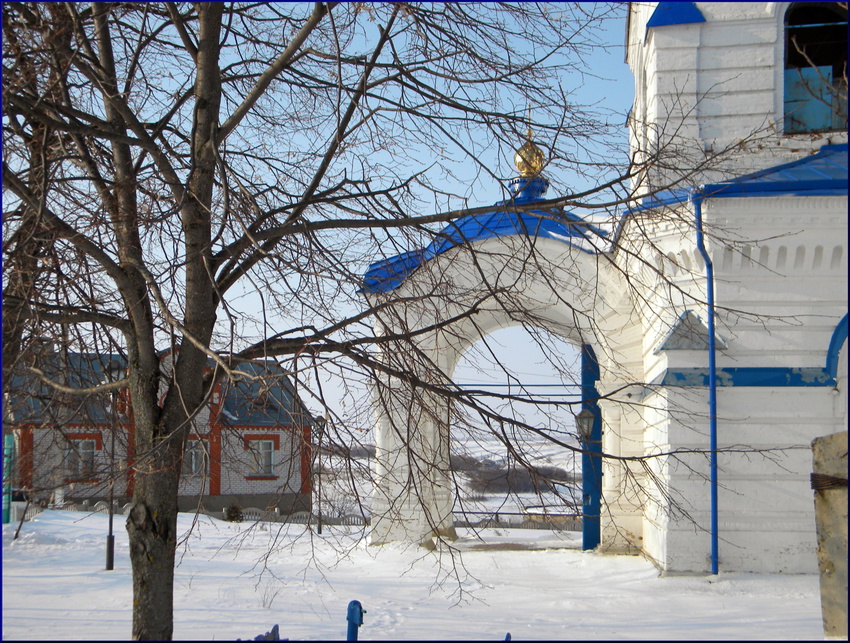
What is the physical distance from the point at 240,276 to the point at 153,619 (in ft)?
7.26

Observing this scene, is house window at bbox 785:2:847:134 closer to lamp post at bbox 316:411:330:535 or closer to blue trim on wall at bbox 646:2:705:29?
blue trim on wall at bbox 646:2:705:29

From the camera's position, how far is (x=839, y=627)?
3.82 meters

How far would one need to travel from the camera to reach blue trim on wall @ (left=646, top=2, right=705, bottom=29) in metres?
12.2

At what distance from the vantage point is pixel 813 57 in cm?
1290

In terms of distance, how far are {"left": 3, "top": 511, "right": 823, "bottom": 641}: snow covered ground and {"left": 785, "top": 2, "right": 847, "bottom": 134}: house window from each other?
243 inches

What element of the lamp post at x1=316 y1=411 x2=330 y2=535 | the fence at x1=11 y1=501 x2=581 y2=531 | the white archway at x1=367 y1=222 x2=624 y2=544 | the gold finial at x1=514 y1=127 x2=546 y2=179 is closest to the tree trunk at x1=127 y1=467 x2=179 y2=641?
the fence at x1=11 y1=501 x2=581 y2=531

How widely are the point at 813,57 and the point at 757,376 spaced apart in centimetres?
542

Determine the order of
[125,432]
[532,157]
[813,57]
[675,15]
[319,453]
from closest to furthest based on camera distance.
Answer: [319,453] → [532,157] → [125,432] → [675,15] → [813,57]

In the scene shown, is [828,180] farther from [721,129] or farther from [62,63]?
[62,63]

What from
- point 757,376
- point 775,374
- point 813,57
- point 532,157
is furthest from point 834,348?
point 532,157

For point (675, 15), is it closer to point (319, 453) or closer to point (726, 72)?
point (726, 72)

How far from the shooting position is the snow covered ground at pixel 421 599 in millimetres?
8367

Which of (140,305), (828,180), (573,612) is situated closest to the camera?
(140,305)

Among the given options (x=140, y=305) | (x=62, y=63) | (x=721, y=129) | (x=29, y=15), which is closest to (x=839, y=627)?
(x=140, y=305)
